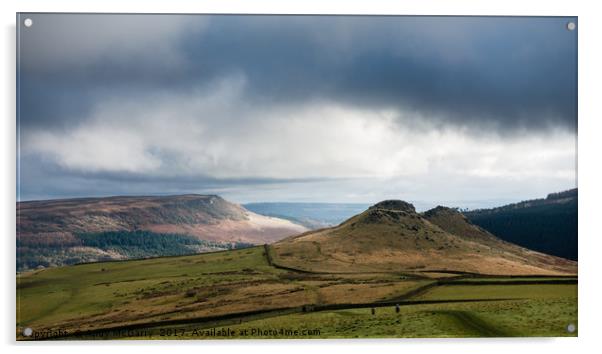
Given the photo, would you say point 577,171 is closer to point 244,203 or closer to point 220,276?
point 244,203

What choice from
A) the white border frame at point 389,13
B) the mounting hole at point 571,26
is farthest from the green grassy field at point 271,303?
the mounting hole at point 571,26

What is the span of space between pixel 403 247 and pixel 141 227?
9.80 metres

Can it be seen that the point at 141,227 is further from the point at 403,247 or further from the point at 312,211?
the point at 403,247

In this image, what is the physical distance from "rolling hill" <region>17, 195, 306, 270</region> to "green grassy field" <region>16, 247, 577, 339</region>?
0.84m

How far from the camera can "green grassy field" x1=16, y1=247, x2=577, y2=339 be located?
11.9 m

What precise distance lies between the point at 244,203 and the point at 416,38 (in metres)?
7.14

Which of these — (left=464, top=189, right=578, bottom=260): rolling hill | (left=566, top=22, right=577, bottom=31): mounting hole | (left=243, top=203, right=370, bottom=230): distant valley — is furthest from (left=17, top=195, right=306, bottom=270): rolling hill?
(left=566, top=22, right=577, bottom=31): mounting hole

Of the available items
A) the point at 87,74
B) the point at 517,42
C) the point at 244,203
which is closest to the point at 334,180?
the point at 244,203

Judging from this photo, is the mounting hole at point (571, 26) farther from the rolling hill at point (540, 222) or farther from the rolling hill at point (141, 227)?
the rolling hill at point (141, 227)

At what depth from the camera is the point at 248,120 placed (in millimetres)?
13219

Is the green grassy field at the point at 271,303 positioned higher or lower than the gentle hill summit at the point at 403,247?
lower

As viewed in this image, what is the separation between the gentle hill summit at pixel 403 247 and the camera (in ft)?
48.7

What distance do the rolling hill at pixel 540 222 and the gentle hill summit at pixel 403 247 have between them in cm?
39

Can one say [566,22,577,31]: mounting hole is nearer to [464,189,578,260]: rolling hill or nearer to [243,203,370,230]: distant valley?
[464,189,578,260]: rolling hill
